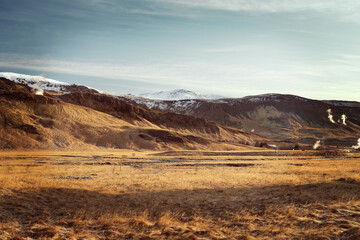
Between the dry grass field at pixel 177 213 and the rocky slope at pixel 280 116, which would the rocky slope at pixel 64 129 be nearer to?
the dry grass field at pixel 177 213

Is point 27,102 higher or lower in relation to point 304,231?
higher

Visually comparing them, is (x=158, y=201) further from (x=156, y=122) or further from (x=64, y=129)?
(x=156, y=122)

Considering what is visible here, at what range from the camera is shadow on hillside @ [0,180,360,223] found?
10398 millimetres

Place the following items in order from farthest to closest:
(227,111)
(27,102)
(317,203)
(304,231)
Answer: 1. (227,111)
2. (27,102)
3. (317,203)
4. (304,231)

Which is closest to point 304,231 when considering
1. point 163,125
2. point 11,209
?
point 11,209

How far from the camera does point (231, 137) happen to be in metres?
109

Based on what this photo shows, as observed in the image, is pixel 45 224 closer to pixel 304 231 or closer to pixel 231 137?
pixel 304 231

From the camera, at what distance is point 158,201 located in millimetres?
12859

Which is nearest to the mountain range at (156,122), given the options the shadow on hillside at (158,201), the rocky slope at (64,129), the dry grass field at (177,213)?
the rocky slope at (64,129)

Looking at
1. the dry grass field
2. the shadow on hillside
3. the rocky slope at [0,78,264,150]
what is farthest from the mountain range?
the dry grass field

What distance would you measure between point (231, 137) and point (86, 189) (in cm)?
9810

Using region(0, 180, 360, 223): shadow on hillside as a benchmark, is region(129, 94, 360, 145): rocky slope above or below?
above

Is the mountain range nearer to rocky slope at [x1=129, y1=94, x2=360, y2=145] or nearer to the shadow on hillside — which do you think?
rocky slope at [x1=129, y1=94, x2=360, y2=145]

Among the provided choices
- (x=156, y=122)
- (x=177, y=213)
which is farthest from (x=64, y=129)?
(x=177, y=213)
